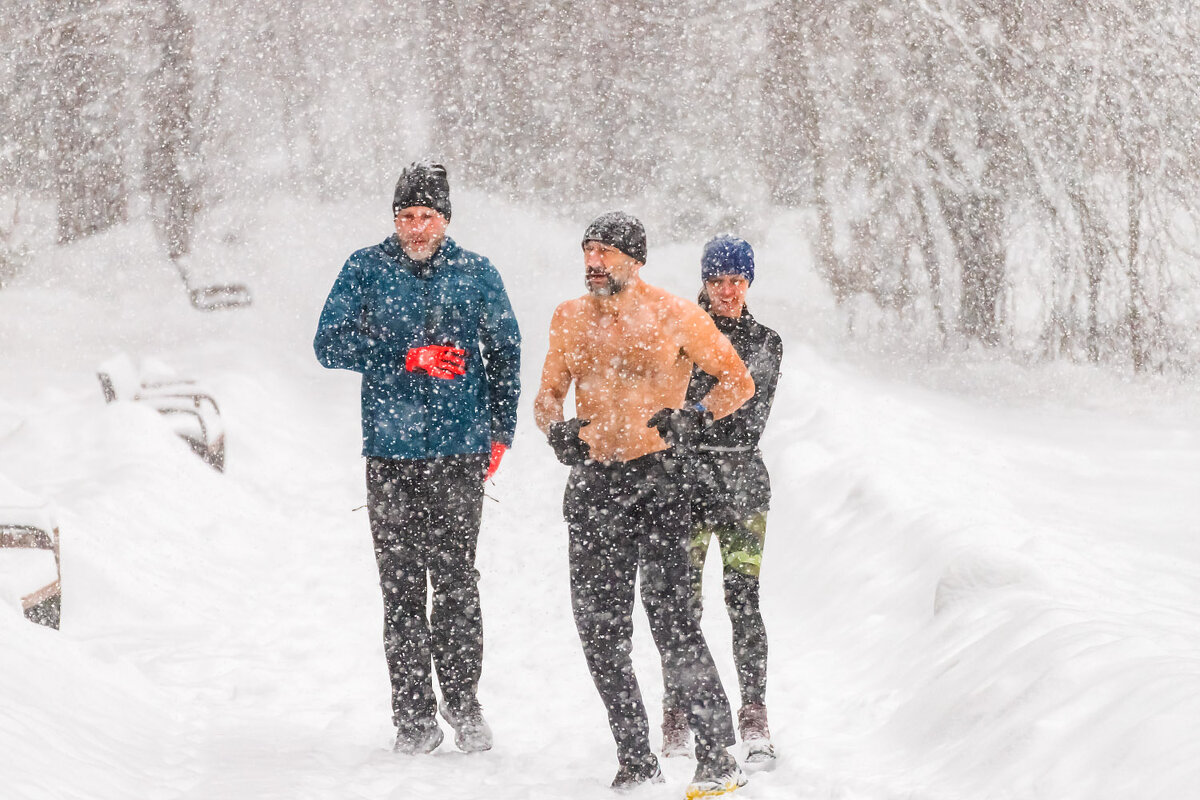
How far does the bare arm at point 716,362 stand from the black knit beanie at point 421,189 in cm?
103

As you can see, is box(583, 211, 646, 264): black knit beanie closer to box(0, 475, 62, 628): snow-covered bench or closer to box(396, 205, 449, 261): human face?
box(396, 205, 449, 261): human face

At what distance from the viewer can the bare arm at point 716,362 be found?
13.5 feet

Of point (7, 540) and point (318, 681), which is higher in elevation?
point (7, 540)

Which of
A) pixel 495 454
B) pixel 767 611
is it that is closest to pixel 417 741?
pixel 495 454

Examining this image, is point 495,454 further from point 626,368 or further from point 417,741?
point 417,741

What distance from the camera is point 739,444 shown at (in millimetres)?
4559

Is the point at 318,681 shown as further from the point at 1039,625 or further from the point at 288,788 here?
the point at 1039,625

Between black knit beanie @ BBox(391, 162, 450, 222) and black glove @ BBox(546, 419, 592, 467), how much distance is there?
3.20ft

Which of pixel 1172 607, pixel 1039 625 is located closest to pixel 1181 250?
pixel 1172 607

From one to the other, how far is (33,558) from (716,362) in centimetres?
353

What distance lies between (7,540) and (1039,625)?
430 cm

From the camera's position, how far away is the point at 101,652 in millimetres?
5484

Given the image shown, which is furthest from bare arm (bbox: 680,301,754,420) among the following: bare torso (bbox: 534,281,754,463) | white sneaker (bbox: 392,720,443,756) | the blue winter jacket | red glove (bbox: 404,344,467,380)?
white sneaker (bbox: 392,720,443,756)

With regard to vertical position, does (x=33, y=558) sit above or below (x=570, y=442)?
below
